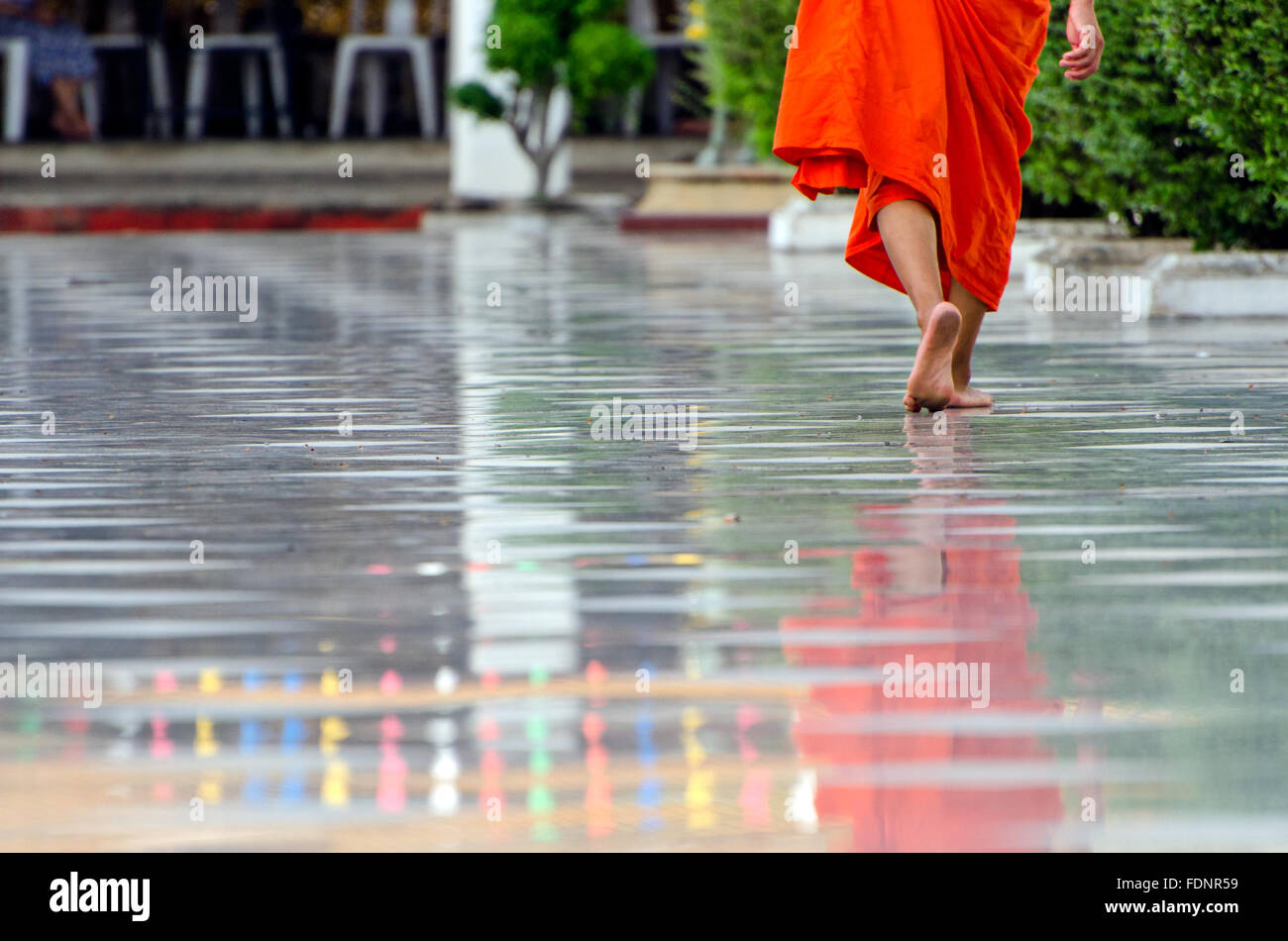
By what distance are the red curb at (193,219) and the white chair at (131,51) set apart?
499cm

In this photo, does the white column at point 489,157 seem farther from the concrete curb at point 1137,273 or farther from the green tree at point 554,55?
the concrete curb at point 1137,273

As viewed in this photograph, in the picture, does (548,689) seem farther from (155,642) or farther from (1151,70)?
(1151,70)

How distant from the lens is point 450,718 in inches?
95.3

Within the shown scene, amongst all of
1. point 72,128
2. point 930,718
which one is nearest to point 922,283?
point 930,718

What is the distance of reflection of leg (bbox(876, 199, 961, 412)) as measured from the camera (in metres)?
4.78

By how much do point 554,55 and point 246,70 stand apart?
21.0 feet

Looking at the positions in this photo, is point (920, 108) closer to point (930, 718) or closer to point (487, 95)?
point (930, 718)

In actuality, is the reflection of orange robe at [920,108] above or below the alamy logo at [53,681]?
above

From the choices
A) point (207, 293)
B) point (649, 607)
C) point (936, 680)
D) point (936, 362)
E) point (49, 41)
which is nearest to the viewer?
point (936, 680)

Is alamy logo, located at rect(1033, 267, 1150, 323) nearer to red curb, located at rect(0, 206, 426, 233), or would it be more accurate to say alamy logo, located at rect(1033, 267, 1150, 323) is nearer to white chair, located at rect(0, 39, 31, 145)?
red curb, located at rect(0, 206, 426, 233)

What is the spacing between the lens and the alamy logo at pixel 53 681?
8.31 ft

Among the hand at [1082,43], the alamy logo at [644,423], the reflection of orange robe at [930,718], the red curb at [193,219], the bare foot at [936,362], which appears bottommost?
the red curb at [193,219]

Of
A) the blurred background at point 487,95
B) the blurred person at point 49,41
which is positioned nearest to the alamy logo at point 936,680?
the blurred background at point 487,95

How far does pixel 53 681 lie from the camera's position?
259 cm
